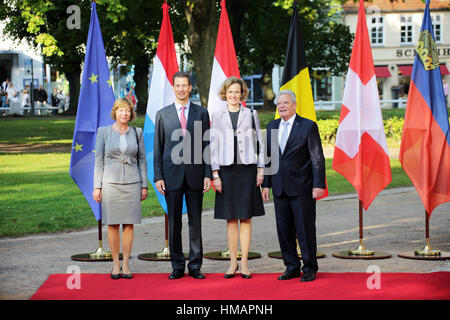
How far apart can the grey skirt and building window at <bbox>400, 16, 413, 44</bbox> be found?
55.4m

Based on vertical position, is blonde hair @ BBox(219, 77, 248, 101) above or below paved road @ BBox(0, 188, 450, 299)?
above

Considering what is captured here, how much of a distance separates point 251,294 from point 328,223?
5.46m

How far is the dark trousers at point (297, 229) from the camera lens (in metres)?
8.30

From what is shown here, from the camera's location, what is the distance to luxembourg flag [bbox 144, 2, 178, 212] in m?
10.2

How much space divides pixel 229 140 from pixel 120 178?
4.19 feet

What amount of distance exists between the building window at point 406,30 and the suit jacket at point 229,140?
180 ft

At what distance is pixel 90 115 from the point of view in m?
10.1

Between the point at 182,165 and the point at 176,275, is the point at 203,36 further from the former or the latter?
the point at 176,275

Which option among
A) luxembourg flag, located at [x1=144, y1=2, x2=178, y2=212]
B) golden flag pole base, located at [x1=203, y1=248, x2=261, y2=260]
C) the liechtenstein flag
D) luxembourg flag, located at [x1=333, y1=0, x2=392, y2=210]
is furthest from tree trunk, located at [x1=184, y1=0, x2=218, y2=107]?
golden flag pole base, located at [x1=203, y1=248, x2=261, y2=260]

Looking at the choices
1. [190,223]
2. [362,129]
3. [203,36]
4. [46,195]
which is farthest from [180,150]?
[203,36]

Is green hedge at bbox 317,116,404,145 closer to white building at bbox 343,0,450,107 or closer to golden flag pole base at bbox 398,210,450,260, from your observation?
golden flag pole base at bbox 398,210,450,260

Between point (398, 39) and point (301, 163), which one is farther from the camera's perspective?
point (398, 39)

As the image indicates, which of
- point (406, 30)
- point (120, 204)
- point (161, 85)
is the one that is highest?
point (406, 30)
